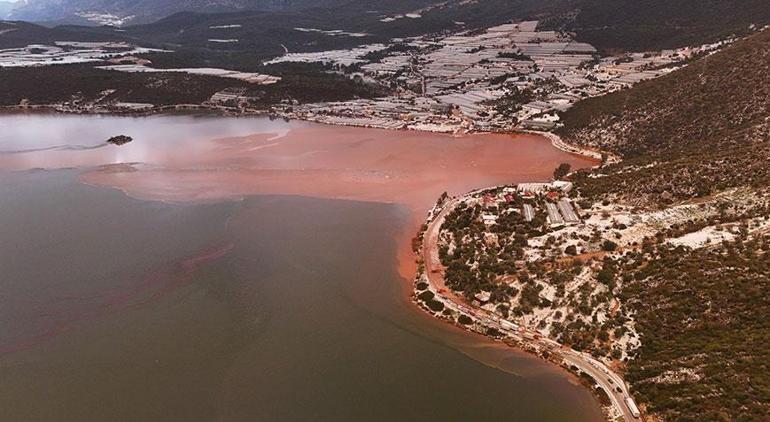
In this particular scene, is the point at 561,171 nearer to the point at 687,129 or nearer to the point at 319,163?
the point at 687,129

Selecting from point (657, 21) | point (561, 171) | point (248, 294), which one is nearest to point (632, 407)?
point (248, 294)

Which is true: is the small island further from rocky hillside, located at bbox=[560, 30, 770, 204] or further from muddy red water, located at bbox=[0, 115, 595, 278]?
rocky hillside, located at bbox=[560, 30, 770, 204]

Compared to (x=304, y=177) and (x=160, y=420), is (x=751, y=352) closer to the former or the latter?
(x=160, y=420)

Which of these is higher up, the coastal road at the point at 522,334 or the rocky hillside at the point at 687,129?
the rocky hillside at the point at 687,129

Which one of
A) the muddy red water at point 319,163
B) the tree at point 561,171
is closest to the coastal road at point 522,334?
the muddy red water at point 319,163

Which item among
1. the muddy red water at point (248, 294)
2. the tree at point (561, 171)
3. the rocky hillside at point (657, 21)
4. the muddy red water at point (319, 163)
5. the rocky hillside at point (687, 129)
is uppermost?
the rocky hillside at point (657, 21)

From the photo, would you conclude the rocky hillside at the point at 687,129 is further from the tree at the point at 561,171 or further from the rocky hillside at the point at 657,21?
the rocky hillside at the point at 657,21
